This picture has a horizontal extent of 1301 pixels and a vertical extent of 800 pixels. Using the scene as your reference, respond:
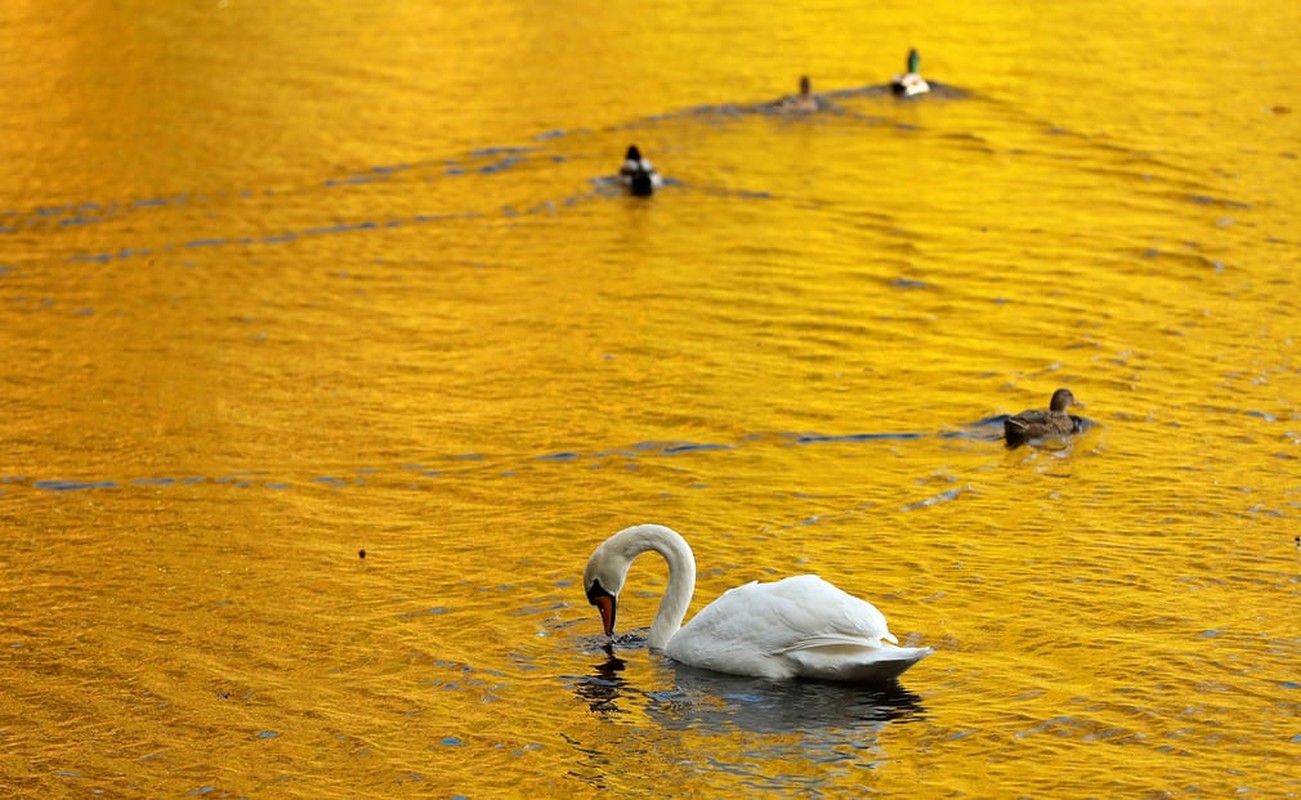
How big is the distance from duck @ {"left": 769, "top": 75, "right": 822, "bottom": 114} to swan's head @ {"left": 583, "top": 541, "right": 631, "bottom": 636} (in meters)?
18.5

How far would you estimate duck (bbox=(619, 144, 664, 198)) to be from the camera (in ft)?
81.2

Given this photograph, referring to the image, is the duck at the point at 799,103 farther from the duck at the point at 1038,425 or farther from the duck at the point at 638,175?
the duck at the point at 1038,425

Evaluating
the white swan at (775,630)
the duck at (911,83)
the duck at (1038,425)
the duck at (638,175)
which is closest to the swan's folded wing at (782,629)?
the white swan at (775,630)

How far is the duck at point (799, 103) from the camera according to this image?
29047mm

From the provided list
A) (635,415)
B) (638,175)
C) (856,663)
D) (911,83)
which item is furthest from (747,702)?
(911,83)

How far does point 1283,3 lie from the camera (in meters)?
36.5

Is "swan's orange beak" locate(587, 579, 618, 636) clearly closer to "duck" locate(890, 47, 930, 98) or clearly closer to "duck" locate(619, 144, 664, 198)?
"duck" locate(619, 144, 664, 198)

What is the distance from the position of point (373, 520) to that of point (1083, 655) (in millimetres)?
5368

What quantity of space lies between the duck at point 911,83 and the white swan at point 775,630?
2002 centimetres

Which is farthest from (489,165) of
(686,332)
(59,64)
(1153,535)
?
(1153,535)

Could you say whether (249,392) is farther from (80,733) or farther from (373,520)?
(80,733)

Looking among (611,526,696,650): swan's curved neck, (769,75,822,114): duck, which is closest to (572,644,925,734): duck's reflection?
(611,526,696,650): swan's curved neck

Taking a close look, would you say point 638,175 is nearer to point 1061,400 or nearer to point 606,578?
point 1061,400

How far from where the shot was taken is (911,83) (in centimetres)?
3022
